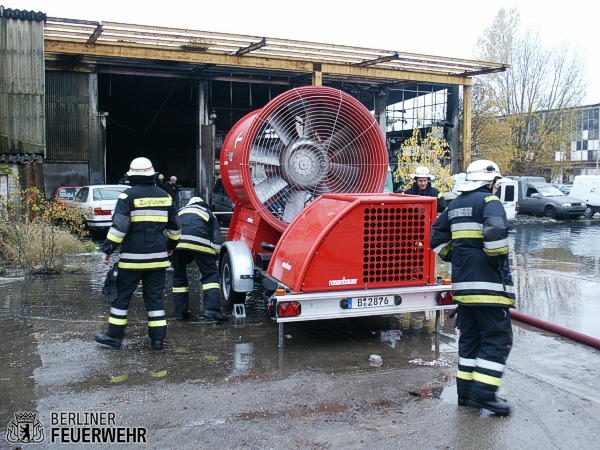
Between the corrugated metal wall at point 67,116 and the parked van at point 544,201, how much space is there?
18.2 metres

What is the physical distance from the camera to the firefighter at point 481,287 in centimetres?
425

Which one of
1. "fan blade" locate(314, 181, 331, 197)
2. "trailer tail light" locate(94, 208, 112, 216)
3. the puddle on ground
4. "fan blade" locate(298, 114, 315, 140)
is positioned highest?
"fan blade" locate(298, 114, 315, 140)

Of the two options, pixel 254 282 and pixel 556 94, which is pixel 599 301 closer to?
→ pixel 254 282

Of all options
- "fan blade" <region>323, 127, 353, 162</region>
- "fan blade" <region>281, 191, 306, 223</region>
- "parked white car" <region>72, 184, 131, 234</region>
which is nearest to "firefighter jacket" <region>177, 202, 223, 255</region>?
"fan blade" <region>281, 191, 306, 223</region>

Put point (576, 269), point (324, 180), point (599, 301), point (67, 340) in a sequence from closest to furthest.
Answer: point (67, 340), point (324, 180), point (599, 301), point (576, 269)

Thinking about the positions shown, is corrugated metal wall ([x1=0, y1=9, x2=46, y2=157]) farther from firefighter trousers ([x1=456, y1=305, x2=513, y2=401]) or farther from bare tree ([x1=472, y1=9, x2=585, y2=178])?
bare tree ([x1=472, y1=9, x2=585, y2=178])

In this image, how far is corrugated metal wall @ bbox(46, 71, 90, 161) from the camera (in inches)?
742

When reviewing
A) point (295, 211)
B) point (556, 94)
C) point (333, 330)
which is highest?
point (556, 94)

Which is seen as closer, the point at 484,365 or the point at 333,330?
the point at 484,365

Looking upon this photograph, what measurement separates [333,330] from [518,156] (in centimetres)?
2914

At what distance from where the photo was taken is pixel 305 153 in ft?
23.8

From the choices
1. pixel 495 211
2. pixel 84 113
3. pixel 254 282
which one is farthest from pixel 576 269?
pixel 84 113

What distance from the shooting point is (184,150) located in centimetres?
3400

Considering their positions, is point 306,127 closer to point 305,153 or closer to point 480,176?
point 305,153
